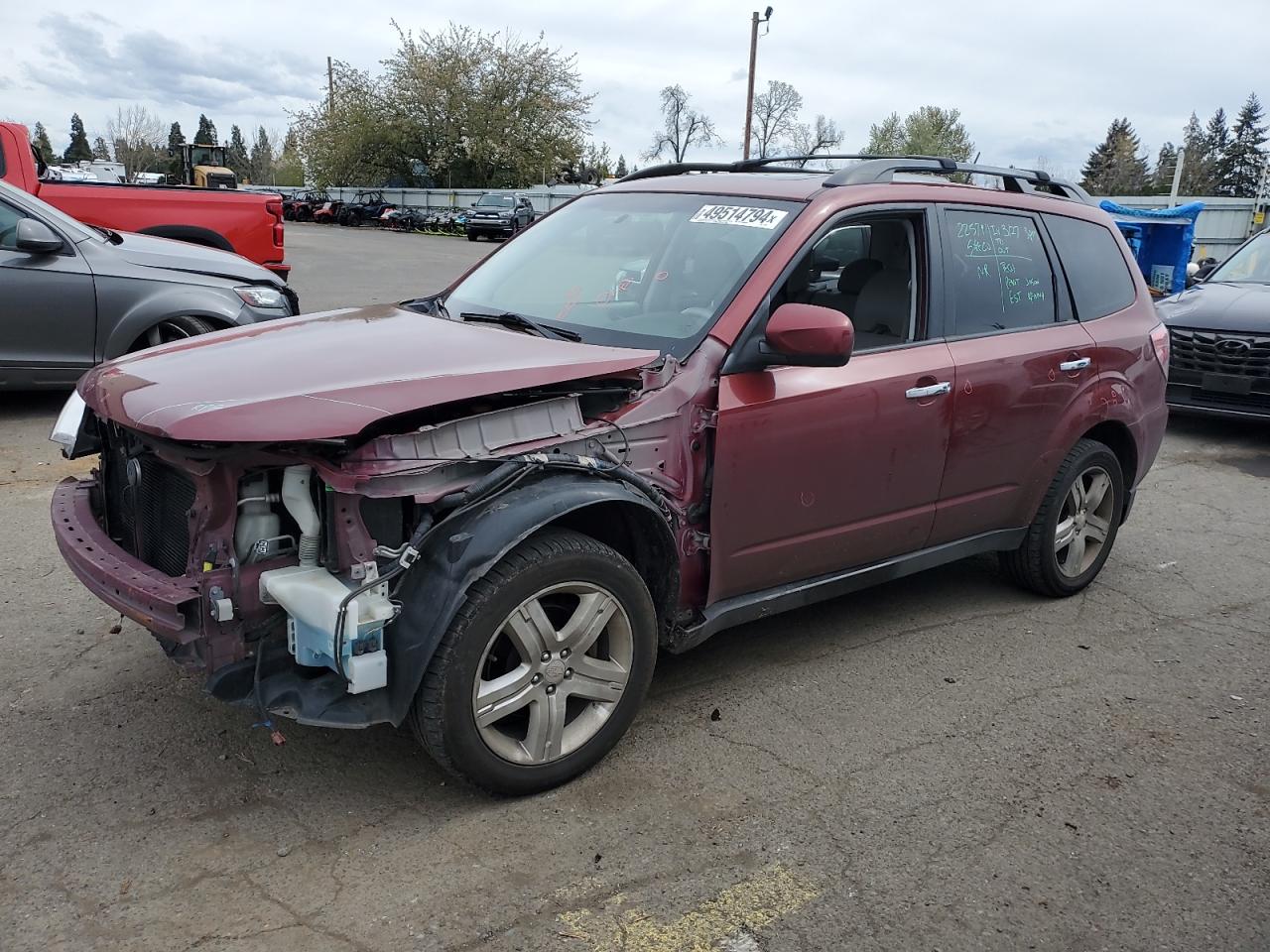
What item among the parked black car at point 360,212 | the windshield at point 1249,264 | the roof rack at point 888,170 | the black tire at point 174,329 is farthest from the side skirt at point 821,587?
the parked black car at point 360,212

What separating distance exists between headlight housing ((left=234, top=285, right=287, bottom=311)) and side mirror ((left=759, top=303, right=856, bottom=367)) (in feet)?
17.1

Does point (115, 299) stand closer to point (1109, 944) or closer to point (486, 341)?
point (486, 341)

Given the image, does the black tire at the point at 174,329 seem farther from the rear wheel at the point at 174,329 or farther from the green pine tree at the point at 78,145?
the green pine tree at the point at 78,145

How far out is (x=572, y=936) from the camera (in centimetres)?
250

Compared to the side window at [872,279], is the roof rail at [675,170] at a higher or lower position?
higher

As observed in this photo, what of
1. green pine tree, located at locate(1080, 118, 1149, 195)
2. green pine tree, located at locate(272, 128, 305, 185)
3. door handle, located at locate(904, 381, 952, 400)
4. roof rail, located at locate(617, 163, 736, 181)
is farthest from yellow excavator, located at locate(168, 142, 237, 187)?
green pine tree, located at locate(1080, 118, 1149, 195)

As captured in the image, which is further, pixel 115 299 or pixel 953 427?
pixel 115 299

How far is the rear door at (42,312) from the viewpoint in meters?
6.88

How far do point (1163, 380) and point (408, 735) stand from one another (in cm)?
399

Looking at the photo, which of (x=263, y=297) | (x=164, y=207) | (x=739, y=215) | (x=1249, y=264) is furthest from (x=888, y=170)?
(x=164, y=207)

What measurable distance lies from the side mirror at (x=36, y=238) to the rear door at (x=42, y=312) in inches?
3.1

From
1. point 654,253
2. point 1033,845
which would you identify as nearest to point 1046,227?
point 654,253

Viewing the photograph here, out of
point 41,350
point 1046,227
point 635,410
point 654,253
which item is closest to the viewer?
point 635,410

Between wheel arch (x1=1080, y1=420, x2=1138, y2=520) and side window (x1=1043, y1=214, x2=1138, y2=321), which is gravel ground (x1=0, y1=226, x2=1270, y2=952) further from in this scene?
side window (x1=1043, y1=214, x2=1138, y2=321)
